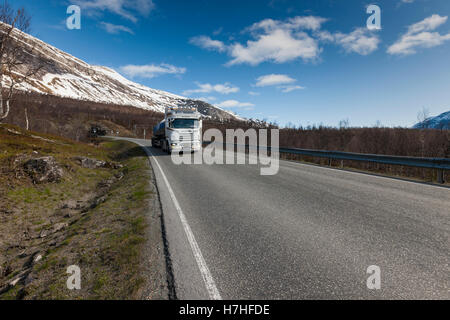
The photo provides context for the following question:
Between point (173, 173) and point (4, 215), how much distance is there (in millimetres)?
5691

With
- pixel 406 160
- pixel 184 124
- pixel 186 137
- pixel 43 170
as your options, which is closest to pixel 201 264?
pixel 43 170

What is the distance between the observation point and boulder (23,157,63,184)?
8.65 m

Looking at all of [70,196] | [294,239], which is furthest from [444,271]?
[70,196]

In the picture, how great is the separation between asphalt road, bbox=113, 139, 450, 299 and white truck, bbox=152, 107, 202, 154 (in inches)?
407

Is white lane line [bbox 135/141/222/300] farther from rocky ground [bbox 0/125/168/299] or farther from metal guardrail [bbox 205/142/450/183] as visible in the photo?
metal guardrail [bbox 205/142/450/183]

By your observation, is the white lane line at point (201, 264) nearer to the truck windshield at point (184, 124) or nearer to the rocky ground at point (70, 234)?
the rocky ground at point (70, 234)

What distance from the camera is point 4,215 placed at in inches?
244

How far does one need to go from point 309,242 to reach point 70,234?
494 centimetres

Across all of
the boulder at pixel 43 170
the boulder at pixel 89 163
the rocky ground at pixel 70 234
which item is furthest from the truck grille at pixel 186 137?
the boulder at pixel 43 170

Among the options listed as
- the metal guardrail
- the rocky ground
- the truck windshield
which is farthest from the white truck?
the metal guardrail

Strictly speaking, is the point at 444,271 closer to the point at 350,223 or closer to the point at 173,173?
the point at 350,223

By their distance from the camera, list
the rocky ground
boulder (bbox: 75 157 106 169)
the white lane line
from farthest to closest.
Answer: boulder (bbox: 75 157 106 169), the rocky ground, the white lane line

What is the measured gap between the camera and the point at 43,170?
897cm

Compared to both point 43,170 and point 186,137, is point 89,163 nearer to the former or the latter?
point 43,170
